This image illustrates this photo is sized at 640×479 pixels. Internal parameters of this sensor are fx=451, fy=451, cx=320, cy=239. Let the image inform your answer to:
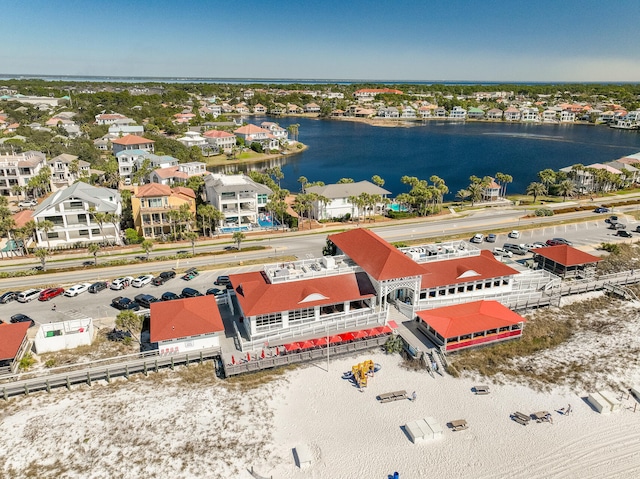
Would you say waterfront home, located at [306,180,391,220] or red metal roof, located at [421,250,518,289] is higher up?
red metal roof, located at [421,250,518,289]

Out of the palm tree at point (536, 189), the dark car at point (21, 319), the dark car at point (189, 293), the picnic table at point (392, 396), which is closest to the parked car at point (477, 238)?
the palm tree at point (536, 189)

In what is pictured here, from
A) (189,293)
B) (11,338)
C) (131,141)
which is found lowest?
(189,293)

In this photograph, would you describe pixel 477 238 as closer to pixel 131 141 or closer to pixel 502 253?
pixel 502 253

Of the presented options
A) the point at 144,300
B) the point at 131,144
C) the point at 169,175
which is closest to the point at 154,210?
the point at 144,300

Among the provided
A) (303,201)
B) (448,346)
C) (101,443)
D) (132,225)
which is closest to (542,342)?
(448,346)

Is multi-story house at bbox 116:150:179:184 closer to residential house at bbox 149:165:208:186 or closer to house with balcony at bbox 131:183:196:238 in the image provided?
residential house at bbox 149:165:208:186

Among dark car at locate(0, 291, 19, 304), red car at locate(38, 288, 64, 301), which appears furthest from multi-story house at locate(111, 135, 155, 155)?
red car at locate(38, 288, 64, 301)

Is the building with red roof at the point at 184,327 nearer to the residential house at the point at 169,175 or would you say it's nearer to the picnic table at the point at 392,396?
the picnic table at the point at 392,396

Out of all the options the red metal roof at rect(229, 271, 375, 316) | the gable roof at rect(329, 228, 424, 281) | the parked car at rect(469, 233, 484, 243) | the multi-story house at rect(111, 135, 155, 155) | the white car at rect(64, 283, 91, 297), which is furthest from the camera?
the multi-story house at rect(111, 135, 155, 155)
